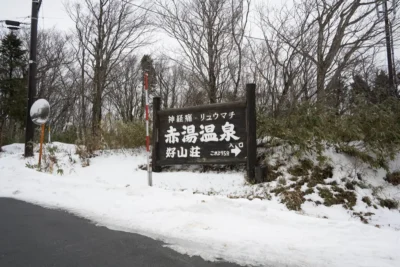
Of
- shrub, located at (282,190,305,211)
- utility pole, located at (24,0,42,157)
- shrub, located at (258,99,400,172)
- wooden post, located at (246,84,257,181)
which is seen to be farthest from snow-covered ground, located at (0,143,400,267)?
utility pole, located at (24,0,42,157)

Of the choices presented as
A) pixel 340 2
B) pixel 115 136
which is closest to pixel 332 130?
pixel 340 2

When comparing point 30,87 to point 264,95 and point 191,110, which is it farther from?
point 264,95

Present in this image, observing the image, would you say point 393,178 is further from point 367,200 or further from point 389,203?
point 367,200

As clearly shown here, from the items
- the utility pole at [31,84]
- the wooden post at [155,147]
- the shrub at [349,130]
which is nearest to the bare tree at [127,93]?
the utility pole at [31,84]

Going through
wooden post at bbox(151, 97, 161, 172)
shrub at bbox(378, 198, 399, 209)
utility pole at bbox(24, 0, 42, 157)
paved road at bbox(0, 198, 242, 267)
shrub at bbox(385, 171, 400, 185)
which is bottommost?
paved road at bbox(0, 198, 242, 267)

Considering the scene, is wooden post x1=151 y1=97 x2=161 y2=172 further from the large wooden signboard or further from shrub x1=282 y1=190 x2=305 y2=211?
shrub x1=282 y1=190 x2=305 y2=211

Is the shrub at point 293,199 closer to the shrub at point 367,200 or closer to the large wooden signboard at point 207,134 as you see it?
the shrub at point 367,200

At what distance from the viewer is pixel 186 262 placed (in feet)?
9.43

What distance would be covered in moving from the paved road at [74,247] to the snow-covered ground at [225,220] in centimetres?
27

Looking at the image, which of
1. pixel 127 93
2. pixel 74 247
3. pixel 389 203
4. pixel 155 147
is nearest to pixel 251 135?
pixel 155 147

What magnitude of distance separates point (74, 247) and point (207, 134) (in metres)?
4.76

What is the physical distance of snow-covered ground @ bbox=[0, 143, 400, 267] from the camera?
10.2ft

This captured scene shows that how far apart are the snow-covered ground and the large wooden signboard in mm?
492

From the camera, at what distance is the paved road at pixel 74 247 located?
2.83 m
